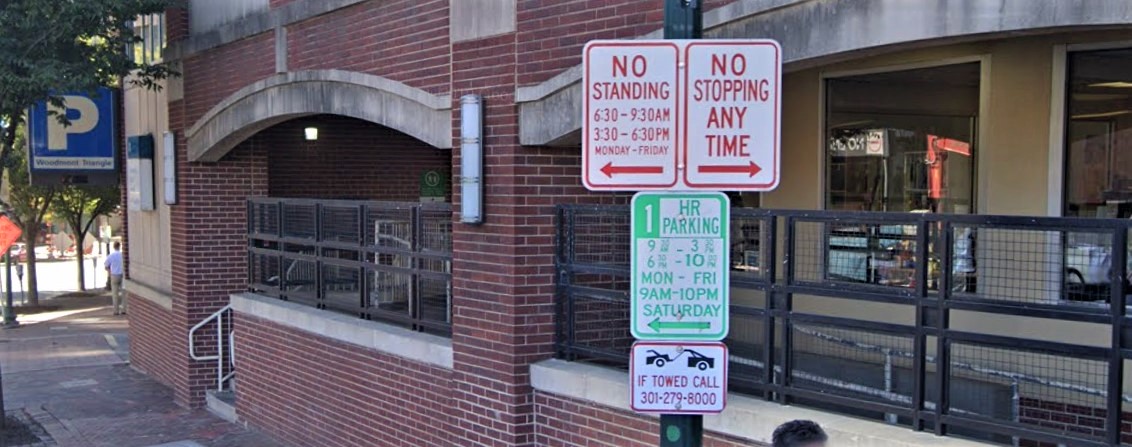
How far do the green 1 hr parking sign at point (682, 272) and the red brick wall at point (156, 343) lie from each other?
31.9 ft

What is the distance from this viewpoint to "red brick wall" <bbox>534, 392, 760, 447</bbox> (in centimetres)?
555

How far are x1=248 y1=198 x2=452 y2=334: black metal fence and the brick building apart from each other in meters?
0.03

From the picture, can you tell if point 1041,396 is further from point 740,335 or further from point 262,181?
point 262,181

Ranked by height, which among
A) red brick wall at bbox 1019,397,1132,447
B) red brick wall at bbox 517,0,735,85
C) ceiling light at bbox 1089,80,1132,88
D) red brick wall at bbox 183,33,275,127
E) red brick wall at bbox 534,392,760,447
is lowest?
red brick wall at bbox 534,392,760,447

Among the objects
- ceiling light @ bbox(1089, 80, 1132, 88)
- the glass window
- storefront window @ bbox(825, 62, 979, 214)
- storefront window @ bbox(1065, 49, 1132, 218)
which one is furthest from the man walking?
ceiling light @ bbox(1089, 80, 1132, 88)

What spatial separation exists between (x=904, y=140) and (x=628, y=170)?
15.7 feet

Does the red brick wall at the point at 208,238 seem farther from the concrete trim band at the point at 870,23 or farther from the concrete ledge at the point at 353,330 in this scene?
the concrete trim band at the point at 870,23

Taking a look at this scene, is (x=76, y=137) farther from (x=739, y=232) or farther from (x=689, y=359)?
(x=689, y=359)

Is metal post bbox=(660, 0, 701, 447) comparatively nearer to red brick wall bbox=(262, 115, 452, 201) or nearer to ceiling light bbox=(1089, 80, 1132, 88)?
ceiling light bbox=(1089, 80, 1132, 88)

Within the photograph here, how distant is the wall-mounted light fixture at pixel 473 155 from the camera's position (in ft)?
21.5

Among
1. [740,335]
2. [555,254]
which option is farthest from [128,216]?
[740,335]

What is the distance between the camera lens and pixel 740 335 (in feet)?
20.4

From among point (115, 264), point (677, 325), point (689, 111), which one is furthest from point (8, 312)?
point (689, 111)

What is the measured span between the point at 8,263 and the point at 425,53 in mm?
18202
